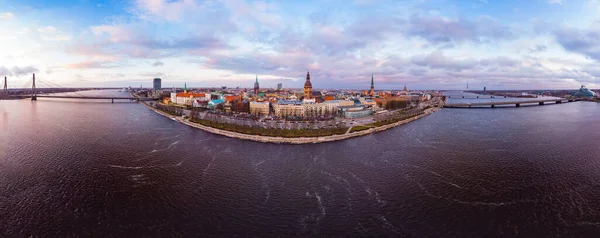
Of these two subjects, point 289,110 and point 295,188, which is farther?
point 289,110

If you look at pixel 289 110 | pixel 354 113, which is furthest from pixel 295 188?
pixel 289 110

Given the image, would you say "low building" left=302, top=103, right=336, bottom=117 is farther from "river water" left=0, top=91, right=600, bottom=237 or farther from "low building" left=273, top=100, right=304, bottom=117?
"river water" left=0, top=91, right=600, bottom=237

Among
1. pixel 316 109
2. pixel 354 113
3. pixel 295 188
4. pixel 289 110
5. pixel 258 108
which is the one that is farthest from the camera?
pixel 258 108

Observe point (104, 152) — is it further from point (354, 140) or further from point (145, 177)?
point (354, 140)

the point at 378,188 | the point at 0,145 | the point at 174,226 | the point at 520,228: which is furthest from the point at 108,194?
the point at 520,228

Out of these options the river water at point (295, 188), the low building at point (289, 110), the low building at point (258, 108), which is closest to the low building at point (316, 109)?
the low building at point (289, 110)

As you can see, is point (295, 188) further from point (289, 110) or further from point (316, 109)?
point (316, 109)

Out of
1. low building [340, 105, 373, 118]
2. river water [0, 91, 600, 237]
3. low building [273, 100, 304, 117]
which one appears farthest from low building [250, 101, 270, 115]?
river water [0, 91, 600, 237]

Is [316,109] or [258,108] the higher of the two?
[258,108]
